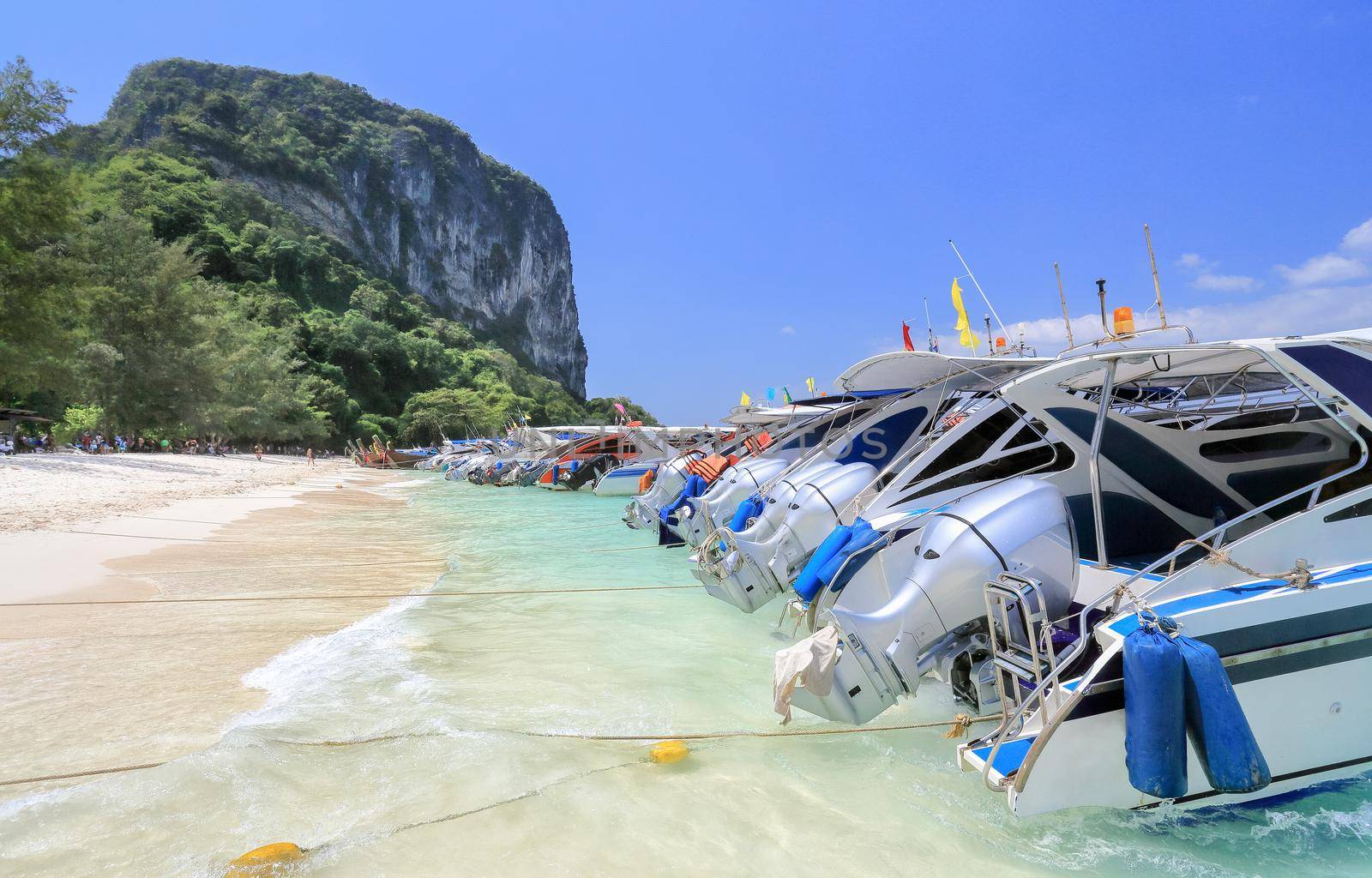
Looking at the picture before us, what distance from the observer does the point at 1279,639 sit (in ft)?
11.3

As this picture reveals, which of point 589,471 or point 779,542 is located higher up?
point 589,471

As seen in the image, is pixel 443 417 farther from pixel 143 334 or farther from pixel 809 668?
pixel 809 668

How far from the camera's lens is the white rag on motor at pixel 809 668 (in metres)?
4.02

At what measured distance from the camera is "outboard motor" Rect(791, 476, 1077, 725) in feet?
13.0

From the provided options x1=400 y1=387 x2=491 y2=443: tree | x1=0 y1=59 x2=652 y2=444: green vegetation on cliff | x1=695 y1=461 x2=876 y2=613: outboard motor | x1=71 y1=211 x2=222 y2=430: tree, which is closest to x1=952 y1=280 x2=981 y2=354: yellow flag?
x1=695 y1=461 x2=876 y2=613: outboard motor

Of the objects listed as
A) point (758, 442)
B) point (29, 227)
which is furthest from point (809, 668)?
point (29, 227)

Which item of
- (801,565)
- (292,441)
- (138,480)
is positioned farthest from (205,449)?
(801,565)

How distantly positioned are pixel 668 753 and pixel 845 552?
6.05ft

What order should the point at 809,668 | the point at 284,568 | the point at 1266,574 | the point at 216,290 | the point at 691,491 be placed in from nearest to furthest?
the point at 1266,574 → the point at 809,668 → the point at 284,568 → the point at 691,491 → the point at 216,290

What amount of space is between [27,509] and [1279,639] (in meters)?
19.1

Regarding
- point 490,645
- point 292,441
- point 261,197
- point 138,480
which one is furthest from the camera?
point 261,197

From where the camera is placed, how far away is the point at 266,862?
313 centimetres

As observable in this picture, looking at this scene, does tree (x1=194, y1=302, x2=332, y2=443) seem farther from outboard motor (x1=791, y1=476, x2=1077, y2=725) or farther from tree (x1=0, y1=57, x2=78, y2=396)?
outboard motor (x1=791, y1=476, x2=1077, y2=725)

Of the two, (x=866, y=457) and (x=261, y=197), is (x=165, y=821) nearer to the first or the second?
(x=866, y=457)
